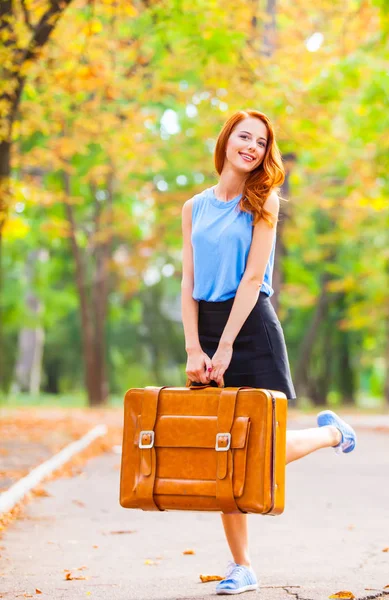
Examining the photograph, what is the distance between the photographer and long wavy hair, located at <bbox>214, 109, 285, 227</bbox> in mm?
4898

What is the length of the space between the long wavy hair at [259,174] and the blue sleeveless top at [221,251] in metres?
0.06

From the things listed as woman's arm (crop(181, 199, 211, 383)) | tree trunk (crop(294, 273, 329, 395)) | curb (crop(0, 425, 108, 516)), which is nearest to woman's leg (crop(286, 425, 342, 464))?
woman's arm (crop(181, 199, 211, 383))

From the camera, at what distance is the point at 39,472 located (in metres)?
9.34

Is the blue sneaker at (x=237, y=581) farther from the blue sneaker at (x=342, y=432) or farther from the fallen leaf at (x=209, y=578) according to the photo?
the blue sneaker at (x=342, y=432)

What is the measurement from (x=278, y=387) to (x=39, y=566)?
189 centimetres

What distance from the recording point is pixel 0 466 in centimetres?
996

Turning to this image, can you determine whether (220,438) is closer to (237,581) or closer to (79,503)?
(237,581)

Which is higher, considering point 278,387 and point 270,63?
point 270,63

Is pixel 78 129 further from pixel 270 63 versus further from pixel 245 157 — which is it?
pixel 245 157

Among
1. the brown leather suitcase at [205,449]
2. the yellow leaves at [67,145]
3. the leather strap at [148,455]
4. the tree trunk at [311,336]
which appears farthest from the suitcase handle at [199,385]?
the tree trunk at [311,336]

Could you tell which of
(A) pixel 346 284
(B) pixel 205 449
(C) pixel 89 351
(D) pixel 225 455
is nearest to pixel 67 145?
(C) pixel 89 351

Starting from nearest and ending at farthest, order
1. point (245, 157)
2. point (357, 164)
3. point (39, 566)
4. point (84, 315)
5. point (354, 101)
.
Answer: point (245, 157)
point (39, 566)
point (354, 101)
point (357, 164)
point (84, 315)

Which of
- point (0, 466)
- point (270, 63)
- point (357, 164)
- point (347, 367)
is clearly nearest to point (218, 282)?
point (0, 466)

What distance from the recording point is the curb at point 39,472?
7.66 metres
